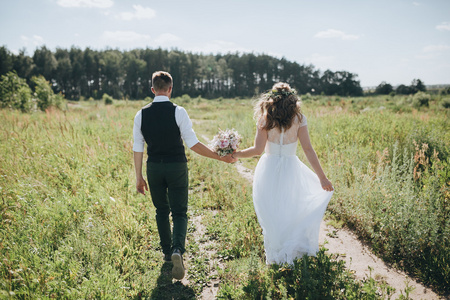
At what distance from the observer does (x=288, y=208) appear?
332 centimetres

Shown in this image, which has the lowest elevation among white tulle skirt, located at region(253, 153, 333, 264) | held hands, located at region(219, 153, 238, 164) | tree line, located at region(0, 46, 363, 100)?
white tulle skirt, located at region(253, 153, 333, 264)

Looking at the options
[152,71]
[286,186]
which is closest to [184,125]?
[286,186]

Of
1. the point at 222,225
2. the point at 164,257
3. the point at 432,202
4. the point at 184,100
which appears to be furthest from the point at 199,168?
the point at 184,100

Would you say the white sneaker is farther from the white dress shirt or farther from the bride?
the white dress shirt

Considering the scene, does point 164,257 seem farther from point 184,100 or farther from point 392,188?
point 184,100

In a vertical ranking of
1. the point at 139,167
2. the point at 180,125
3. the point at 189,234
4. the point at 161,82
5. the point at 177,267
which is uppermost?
the point at 161,82

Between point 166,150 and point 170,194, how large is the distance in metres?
0.64

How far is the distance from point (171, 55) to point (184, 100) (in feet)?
113

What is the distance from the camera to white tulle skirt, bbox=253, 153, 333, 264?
3.30 m

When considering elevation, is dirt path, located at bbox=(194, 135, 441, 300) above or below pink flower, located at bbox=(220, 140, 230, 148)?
below

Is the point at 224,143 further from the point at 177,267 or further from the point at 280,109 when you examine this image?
the point at 177,267

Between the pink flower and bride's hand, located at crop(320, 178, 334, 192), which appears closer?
bride's hand, located at crop(320, 178, 334, 192)

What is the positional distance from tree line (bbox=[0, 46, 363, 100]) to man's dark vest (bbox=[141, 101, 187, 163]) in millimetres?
52549

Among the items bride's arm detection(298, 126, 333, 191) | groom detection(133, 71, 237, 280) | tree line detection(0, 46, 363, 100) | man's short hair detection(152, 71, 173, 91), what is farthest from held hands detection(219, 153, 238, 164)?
tree line detection(0, 46, 363, 100)
